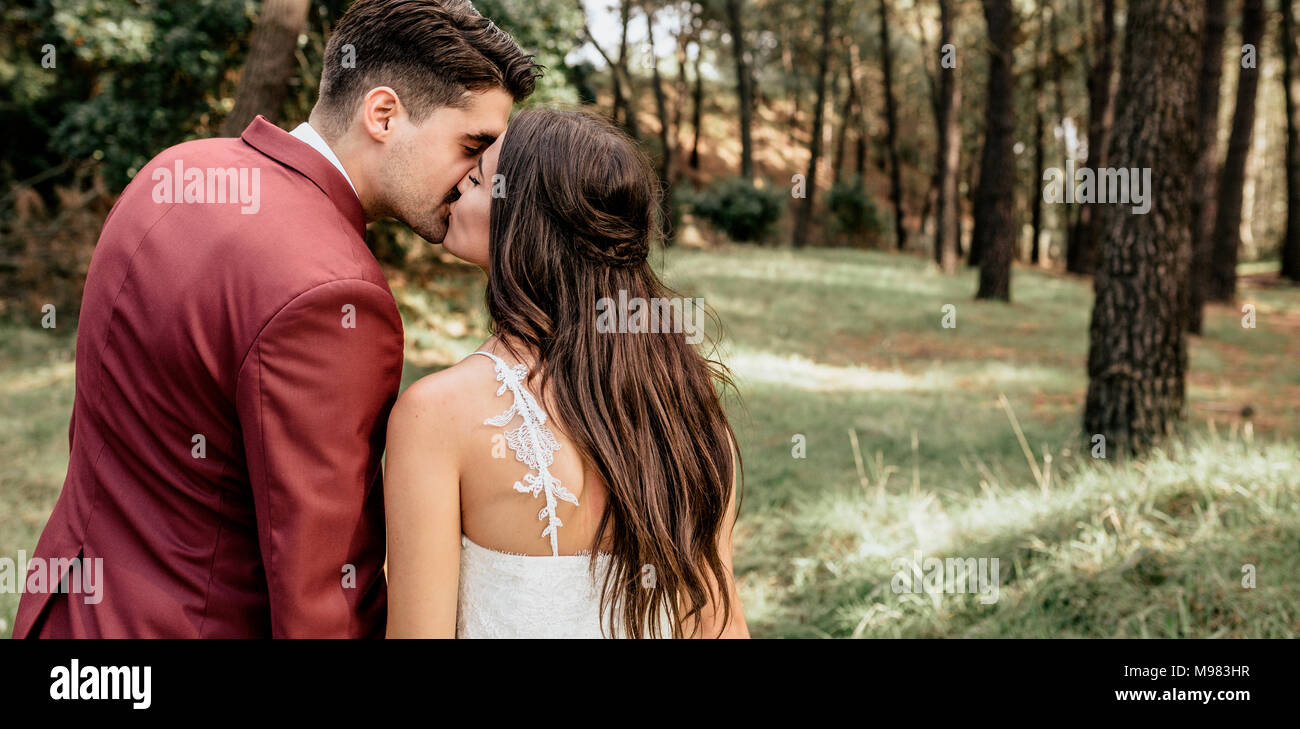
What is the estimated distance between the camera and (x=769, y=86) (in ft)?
136

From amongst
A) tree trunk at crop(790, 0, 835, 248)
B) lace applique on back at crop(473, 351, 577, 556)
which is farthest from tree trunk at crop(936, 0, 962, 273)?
lace applique on back at crop(473, 351, 577, 556)

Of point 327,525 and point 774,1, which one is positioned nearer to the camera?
point 327,525

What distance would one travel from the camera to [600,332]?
205 centimetres

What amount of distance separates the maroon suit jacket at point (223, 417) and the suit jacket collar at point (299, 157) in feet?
0.27

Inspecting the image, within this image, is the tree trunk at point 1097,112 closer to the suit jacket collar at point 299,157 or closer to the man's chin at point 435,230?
the man's chin at point 435,230

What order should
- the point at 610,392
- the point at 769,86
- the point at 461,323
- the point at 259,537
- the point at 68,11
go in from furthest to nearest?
the point at 769,86
the point at 461,323
the point at 68,11
the point at 610,392
the point at 259,537

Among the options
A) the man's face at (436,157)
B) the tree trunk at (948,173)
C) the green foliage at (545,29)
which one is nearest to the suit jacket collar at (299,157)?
the man's face at (436,157)

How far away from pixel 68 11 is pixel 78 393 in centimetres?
1052

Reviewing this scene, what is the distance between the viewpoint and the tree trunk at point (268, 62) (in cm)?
656

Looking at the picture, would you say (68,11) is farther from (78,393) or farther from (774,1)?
(774,1)

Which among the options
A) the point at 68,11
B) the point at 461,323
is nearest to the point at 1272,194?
the point at 461,323

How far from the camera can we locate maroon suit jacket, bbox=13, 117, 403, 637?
1664 mm

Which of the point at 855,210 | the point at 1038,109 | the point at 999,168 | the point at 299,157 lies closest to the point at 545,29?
the point at 299,157
